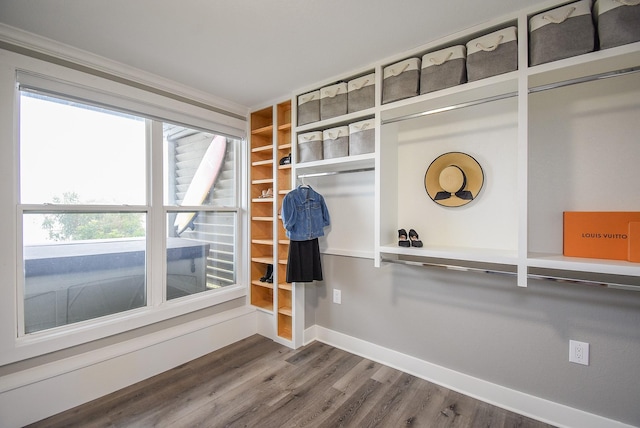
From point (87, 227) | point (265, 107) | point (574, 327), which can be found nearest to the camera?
point (574, 327)

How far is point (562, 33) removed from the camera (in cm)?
141

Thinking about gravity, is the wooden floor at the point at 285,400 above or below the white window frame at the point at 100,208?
below

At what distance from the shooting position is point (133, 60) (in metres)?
2.05

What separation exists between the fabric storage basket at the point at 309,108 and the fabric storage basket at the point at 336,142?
0.21 m

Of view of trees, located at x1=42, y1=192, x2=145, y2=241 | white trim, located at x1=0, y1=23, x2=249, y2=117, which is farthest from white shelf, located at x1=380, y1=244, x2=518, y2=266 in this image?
white trim, located at x1=0, y1=23, x2=249, y2=117

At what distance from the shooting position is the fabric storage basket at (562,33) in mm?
1363

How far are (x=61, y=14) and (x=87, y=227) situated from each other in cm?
136

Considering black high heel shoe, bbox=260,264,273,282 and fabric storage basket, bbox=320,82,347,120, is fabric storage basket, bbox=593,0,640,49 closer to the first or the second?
fabric storage basket, bbox=320,82,347,120

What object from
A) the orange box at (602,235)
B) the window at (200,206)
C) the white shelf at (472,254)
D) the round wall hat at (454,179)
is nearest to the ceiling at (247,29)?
the window at (200,206)

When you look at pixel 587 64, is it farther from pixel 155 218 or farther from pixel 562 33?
pixel 155 218

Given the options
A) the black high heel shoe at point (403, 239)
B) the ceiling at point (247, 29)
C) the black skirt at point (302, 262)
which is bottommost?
the black skirt at point (302, 262)

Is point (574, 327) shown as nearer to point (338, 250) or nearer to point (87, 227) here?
point (338, 250)

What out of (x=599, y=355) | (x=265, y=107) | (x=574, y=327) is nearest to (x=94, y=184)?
(x=265, y=107)

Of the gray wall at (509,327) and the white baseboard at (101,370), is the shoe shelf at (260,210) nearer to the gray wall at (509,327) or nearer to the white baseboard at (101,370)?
the white baseboard at (101,370)
